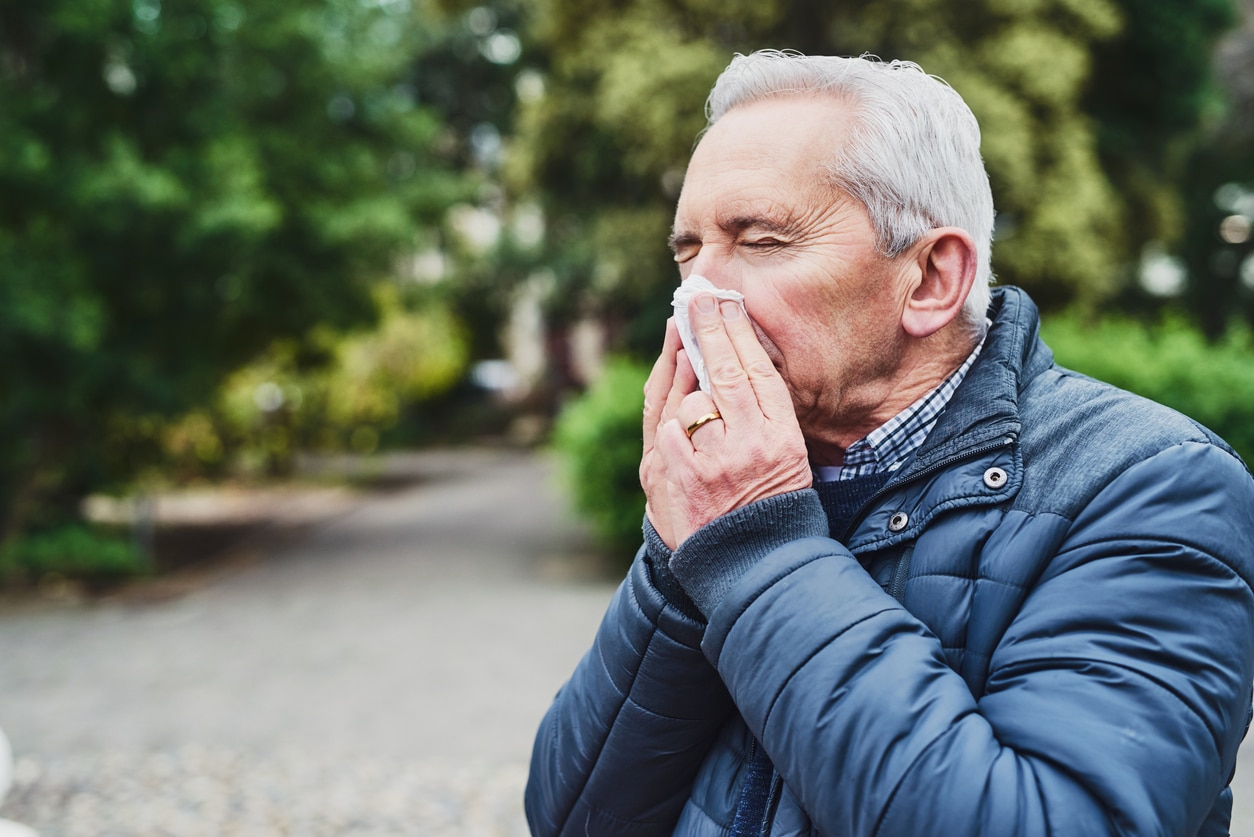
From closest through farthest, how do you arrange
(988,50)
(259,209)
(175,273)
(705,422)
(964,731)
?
(964,731)
(705,422)
(259,209)
(175,273)
(988,50)

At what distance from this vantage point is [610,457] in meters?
9.66

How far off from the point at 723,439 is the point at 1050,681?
447mm

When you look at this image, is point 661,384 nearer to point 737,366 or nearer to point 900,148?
point 737,366

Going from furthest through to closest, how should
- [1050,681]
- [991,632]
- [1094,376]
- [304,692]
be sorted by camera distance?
[1094,376] → [304,692] → [991,632] → [1050,681]

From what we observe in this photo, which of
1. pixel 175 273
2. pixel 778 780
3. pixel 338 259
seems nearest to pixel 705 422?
pixel 778 780

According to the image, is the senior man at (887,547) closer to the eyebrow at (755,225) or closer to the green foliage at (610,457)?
the eyebrow at (755,225)

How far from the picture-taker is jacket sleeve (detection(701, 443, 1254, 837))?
40.9 inches

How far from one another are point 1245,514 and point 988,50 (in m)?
11.1

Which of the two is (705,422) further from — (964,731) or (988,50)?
(988,50)

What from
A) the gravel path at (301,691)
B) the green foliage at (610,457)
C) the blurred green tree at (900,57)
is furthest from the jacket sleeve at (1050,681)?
the blurred green tree at (900,57)

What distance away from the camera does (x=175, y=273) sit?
9.89 m

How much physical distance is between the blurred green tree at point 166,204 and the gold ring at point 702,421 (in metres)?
8.74

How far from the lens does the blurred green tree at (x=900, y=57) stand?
1062 centimetres

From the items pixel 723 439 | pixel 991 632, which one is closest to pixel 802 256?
pixel 723 439
